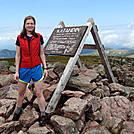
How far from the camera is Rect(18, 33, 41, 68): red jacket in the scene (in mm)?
5988

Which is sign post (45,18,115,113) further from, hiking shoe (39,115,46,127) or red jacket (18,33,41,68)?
red jacket (18,33,41,68)

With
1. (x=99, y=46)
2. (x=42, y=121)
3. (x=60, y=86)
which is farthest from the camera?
(x=99, y=46)

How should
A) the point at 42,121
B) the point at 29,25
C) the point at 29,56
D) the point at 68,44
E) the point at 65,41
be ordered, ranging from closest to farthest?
1. the point at 29,25
2. the point at 29,56
3. the point at 42,121
4. the point at 68,44
5. the point at 65,41

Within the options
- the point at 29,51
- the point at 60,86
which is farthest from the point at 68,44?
→ the point at 29,51

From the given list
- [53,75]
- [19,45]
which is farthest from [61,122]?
[53,75]

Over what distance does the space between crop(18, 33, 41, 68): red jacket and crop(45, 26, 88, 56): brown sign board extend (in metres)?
2.24

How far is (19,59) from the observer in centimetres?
619

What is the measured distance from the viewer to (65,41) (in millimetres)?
8836

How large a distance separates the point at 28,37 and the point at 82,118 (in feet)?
12.1

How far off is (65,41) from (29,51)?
317cm

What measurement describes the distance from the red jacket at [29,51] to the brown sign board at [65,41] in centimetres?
224

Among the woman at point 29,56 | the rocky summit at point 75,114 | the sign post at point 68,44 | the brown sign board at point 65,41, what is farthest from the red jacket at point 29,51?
the brown sign board at point 65,41

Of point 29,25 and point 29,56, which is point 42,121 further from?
point 29,25

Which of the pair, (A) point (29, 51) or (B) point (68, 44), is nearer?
(A) point (29, 51)
